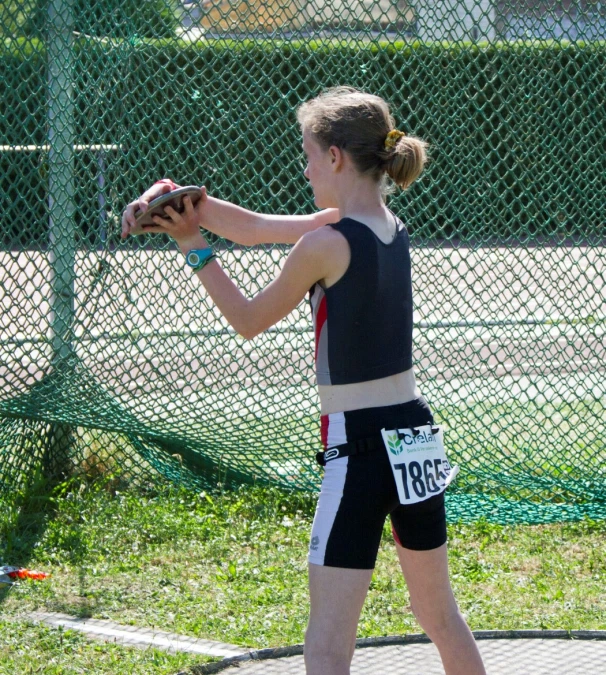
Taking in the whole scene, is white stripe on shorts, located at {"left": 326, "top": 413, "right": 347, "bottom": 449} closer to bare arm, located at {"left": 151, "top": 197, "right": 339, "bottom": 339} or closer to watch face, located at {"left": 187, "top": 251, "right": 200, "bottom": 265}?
bare arm, located at {"left": 151, "top": 197, "right": 339, "bottom": 339}

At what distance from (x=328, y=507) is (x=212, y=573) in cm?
182

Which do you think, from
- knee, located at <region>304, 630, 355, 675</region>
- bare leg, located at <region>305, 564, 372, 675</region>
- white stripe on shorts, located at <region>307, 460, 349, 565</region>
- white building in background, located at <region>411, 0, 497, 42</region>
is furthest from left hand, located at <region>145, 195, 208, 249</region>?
white building in background, located at <region>411, 0, 497, 42</region>

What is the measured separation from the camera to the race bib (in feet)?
7.96

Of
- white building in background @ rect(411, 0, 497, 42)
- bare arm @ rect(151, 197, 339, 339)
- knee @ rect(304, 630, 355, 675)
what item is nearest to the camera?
knee @ rect(304, 630, 355, 675)

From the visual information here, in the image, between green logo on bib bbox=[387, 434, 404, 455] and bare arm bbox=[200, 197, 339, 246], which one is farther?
bare arm bbox=[200, 197, 339, 246]

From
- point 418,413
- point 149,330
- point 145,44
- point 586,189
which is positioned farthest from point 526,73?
point 418,413

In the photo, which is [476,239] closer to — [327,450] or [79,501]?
[79,501]

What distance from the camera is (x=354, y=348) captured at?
8.02ft

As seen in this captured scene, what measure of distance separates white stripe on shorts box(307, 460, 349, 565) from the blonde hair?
72 cm

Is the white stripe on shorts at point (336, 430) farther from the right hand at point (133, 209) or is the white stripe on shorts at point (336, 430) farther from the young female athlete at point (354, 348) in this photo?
the right hand at point (133, 209)

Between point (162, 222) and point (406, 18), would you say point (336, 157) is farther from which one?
point (406, 18)

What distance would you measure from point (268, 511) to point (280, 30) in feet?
7.10

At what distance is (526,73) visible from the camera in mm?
4785

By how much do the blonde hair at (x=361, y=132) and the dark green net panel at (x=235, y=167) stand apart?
2.10 meters
